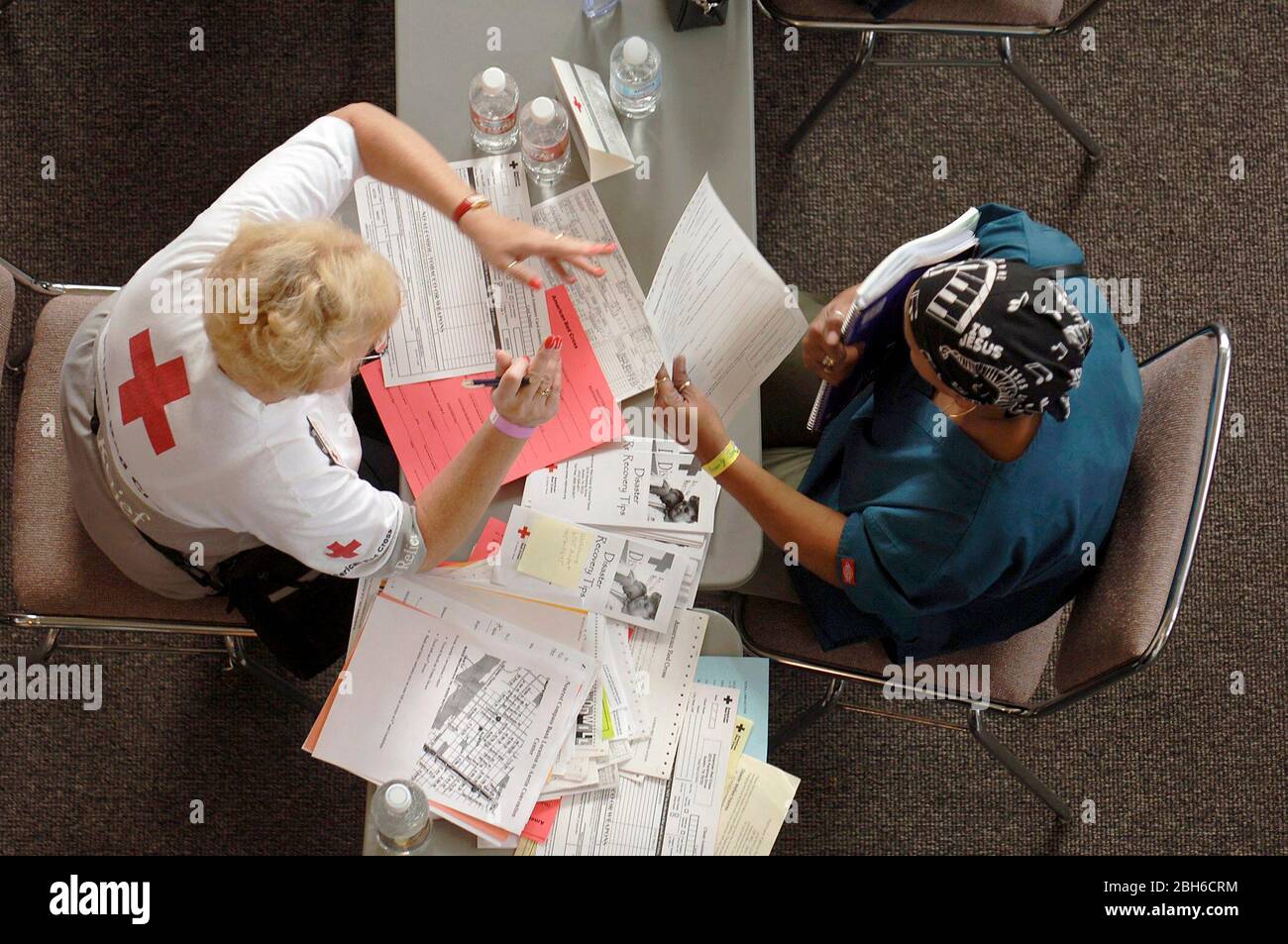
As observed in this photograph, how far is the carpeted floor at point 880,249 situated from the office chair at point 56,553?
0.54m

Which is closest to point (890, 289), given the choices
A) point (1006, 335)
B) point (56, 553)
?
point (1006, 335)

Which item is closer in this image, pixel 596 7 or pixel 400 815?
pixel 400 815

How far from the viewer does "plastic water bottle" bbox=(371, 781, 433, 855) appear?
114cm

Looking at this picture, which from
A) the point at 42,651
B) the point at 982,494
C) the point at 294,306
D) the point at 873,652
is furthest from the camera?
the point at 42,651

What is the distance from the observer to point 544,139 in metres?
1.31

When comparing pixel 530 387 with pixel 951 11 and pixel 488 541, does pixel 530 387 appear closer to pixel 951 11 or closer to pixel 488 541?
pixel 488 541

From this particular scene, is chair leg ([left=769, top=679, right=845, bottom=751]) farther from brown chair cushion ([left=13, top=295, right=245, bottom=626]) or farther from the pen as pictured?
brown chair cushion ([left=13, top=295, right=245, bottom=626])

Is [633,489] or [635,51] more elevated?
[635,51]

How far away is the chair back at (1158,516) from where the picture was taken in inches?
47.7

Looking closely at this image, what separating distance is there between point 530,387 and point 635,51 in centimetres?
48

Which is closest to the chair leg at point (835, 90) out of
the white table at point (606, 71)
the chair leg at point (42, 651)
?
the white table at point (606, 71)
